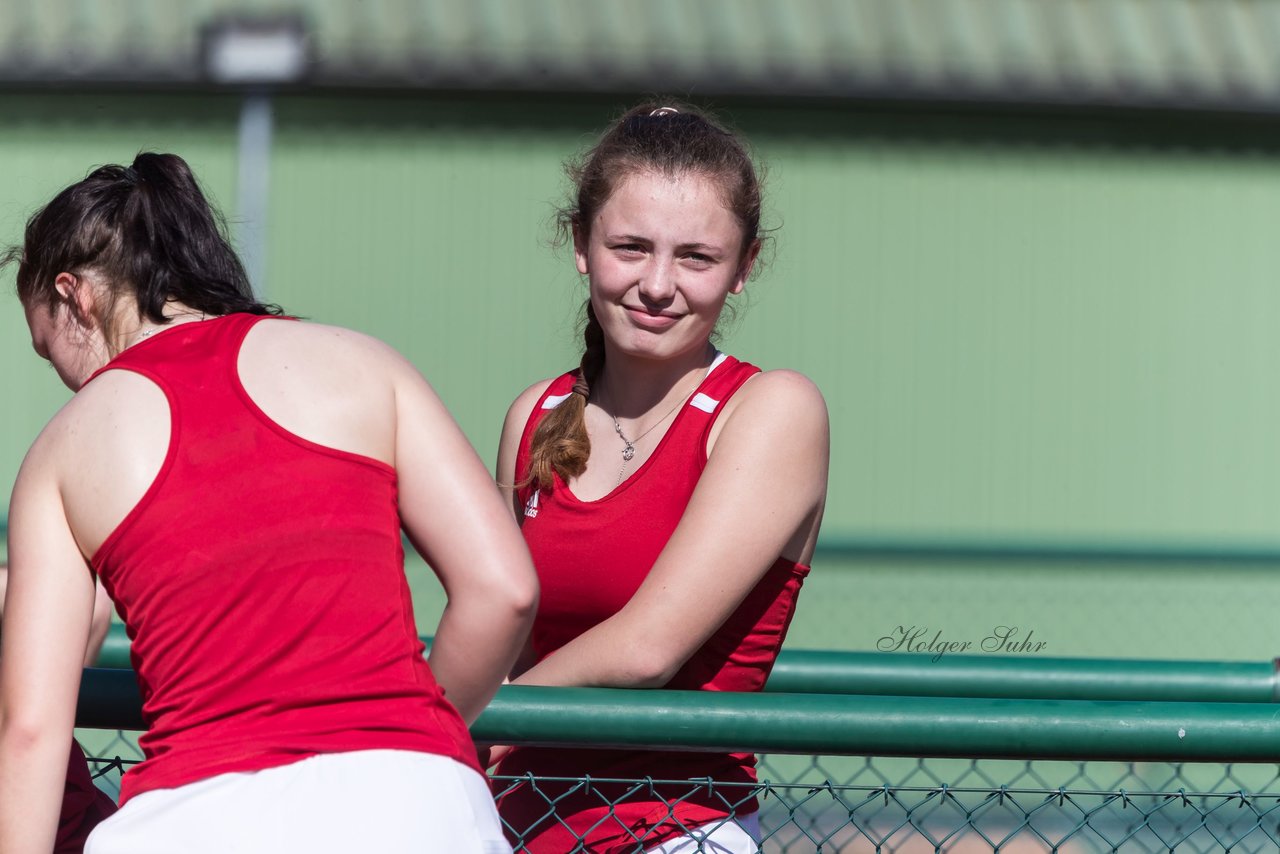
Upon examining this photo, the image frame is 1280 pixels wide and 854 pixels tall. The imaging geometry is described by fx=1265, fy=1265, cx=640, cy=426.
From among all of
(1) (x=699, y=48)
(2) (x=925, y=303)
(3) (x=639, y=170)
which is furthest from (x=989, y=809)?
(1) (x=699, y=48)

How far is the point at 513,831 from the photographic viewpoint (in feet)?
5.50

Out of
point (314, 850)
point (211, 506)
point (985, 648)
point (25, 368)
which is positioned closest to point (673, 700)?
point (314, 850)

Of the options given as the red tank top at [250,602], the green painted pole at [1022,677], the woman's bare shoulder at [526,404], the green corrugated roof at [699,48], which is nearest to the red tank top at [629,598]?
the woman's bare shoulder at [526,404]

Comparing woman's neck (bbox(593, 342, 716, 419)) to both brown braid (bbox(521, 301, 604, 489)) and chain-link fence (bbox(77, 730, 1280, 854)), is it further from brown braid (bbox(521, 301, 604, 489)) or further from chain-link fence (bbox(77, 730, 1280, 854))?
chain-link fence (bbox(77, 730, 1280, 854))

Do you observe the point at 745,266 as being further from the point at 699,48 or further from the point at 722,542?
the point at 699,48

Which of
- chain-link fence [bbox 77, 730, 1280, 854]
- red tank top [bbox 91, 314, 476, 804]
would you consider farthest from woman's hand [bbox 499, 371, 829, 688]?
chain-link fence [bbox 77, 730, 1280, 854]

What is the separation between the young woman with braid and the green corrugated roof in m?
4.60

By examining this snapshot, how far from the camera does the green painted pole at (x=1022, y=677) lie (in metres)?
2.23

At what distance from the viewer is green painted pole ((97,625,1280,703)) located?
2.23 meters

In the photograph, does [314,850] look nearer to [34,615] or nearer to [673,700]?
[34,615]

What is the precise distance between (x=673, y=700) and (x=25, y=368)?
222 inches

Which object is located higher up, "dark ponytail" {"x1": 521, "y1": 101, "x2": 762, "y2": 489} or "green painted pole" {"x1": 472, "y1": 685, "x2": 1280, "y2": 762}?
"dark ponytail" {"x1": 521, "y1": 101, "x2": 762, "y2": 489}

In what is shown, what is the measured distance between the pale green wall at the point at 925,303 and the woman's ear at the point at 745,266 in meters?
4.32
